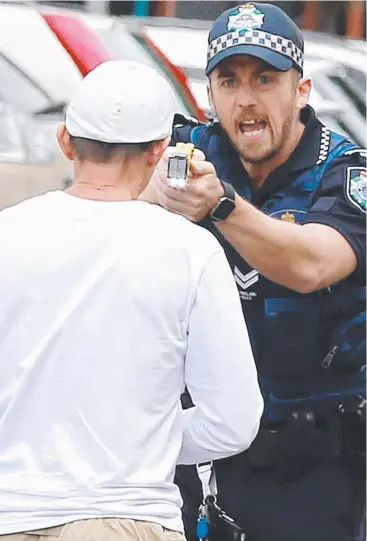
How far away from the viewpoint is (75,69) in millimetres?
3631

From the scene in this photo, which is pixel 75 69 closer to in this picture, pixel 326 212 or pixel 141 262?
pixel 326 212

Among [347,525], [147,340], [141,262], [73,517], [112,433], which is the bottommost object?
[347,525]

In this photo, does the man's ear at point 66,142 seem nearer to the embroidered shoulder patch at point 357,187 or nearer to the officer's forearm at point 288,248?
the officer's forearm at point 288,248

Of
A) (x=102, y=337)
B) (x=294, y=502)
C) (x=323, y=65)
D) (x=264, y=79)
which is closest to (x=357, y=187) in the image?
(x=264, y=79)

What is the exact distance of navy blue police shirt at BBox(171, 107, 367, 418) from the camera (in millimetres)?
2039

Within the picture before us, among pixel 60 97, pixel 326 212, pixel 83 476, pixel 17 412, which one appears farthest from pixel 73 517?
pixel 60 97

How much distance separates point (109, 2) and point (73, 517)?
2.75m

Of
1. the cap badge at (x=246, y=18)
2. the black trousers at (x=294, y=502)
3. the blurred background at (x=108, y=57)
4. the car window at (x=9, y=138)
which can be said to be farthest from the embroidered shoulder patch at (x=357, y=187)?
the car window at (x=9, y=138)

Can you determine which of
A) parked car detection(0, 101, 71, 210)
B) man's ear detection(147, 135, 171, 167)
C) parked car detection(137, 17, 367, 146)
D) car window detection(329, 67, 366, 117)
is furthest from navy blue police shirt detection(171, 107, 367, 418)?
car window detection(329, 67, 366, 117)

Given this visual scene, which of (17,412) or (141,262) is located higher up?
(141,262)

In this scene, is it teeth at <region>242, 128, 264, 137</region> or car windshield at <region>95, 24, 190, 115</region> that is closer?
teeth at <region>242, 128, 264, 137</region>

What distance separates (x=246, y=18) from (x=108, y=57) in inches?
67.0

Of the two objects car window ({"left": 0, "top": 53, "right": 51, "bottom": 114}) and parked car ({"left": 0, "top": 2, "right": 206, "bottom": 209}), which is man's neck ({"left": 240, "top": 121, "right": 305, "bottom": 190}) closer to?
parked car ({"left": 0, "top": 2, "right": 206, "bottom": 209})

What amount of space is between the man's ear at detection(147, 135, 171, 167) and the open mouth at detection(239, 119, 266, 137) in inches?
23.2
